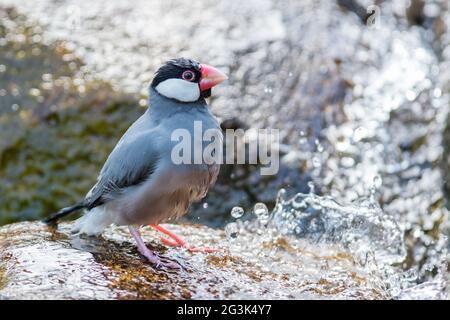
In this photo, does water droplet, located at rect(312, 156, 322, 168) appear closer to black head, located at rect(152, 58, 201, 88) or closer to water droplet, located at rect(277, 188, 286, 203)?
water droplet, located at rect(277, 188, 286, 203)

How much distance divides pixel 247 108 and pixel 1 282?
3.48 meters

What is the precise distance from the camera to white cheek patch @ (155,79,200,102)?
16.5ft

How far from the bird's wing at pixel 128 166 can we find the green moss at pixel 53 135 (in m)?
1.95

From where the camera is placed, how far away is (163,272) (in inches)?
177

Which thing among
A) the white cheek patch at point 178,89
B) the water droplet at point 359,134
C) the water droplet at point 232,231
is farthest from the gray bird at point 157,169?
the water droplet at point 359,134

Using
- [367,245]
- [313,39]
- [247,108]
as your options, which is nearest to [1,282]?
[367,245]

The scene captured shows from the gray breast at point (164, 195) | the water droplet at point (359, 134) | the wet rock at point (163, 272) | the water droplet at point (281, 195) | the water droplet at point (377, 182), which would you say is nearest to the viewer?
the wet rock at point (163, 272)

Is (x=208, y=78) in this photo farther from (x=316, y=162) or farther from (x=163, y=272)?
(x=316, y=162)

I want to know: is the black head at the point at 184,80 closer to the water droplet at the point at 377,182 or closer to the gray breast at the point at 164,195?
the gray breast at the point at 164,195

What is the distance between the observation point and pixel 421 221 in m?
6.53

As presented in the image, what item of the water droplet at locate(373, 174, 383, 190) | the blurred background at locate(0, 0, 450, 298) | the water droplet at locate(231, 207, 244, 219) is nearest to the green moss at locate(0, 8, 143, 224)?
the blurred background at locate(0, 0, 450, 298)

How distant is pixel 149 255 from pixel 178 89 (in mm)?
1125

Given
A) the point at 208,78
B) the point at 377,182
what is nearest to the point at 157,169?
the point at 208,78

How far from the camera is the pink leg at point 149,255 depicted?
4598mm
